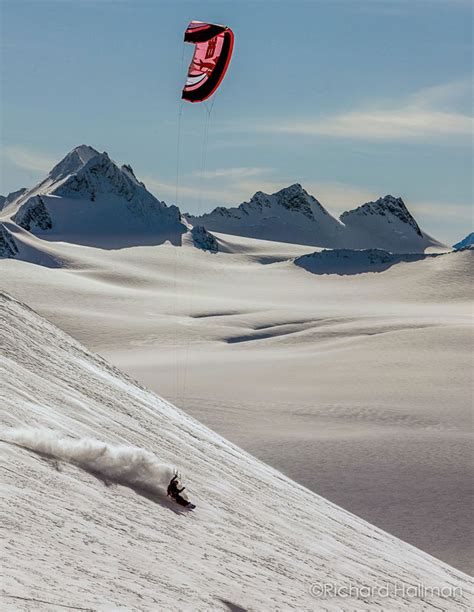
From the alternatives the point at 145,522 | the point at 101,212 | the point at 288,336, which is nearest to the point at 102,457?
the point at 145,522

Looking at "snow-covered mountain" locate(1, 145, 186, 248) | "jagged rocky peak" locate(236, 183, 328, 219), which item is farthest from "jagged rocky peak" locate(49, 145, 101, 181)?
"jagged rocky peak" locate(236, 183, 328, 219)

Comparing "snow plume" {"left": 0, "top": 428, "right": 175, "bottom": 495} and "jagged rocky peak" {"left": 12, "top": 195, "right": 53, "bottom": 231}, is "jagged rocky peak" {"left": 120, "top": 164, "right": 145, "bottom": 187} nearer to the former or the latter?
"jagged rocky peak" {"left": 12, "top": 195, "right": 53, "bottom": 231}

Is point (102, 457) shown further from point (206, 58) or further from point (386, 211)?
point (386, 211)

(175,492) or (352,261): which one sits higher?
(352,261)

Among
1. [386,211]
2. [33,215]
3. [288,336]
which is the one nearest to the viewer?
[288,336]

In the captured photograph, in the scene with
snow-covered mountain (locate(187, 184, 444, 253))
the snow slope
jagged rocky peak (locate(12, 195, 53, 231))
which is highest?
snow-covered mountain (locate(187, 184, 444, 253))
